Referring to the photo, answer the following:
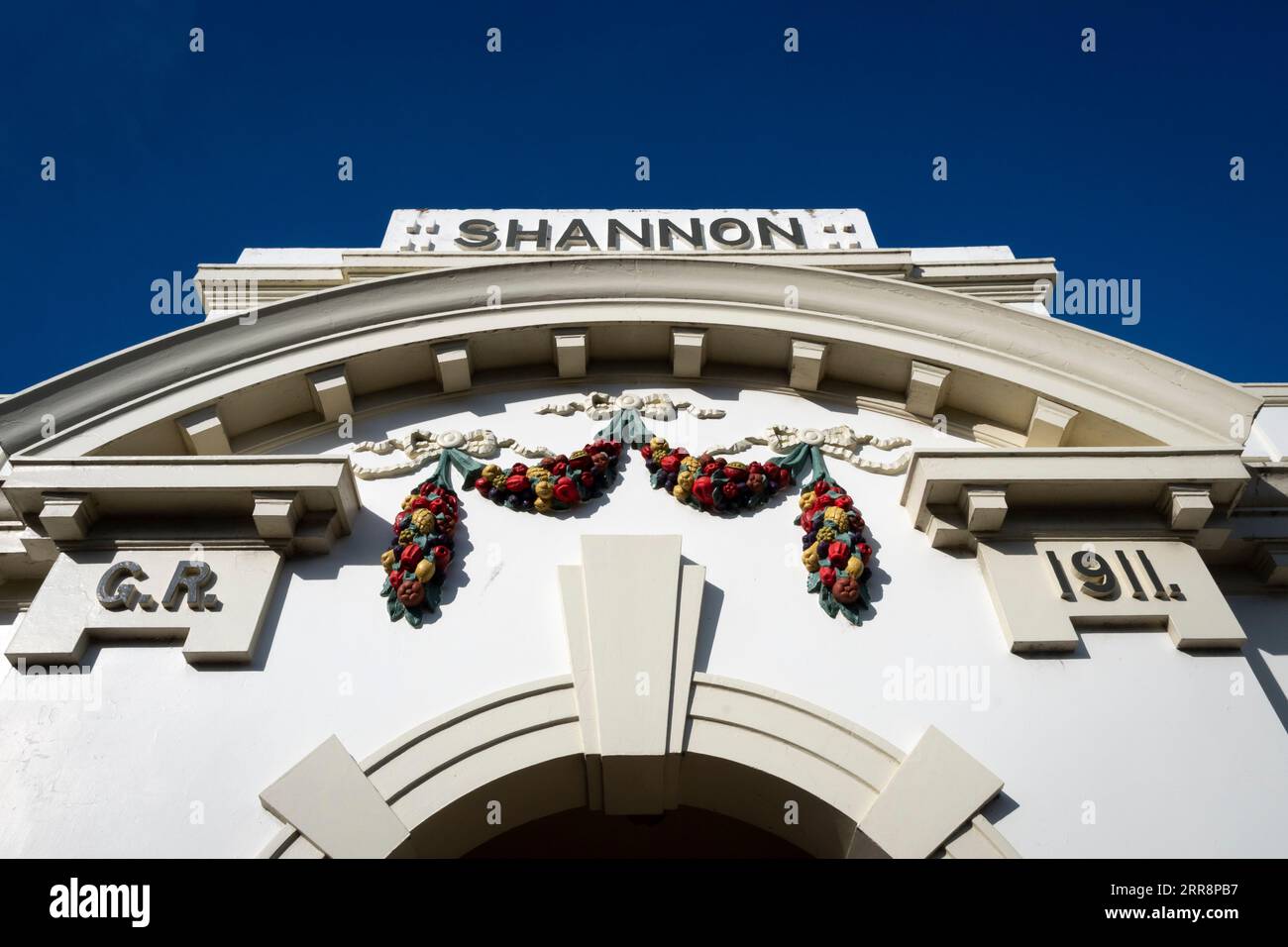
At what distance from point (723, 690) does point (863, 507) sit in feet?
6.76

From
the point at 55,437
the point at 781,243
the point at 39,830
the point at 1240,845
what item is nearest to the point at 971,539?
the point at 1240,845

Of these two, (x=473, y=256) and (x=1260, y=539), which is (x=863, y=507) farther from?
(x=473, y=256)

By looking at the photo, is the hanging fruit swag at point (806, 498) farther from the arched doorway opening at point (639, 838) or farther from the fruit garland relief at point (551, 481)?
the arched doorway opening at point (639, 838)

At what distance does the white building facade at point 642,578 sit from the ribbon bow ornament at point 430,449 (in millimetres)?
31

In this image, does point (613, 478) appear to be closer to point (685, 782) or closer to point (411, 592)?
point (411, 592)

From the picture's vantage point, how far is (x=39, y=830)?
20.6 ft

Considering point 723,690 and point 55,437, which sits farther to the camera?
point 55,437

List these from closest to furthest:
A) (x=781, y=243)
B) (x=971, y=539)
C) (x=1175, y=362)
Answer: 1. (x=971, y=539)
2. (x=1175, y=362)
3. (x=781, y=243)

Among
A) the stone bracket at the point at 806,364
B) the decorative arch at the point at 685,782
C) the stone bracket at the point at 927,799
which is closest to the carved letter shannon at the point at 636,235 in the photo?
the stone bracket at the point at 806,364

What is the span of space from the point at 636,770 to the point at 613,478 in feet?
8.27

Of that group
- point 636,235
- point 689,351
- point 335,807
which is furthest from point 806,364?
point 335,807

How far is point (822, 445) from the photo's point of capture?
28.7 ft

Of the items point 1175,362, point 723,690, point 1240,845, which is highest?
point 1175,362

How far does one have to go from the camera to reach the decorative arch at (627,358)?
8.41 m
